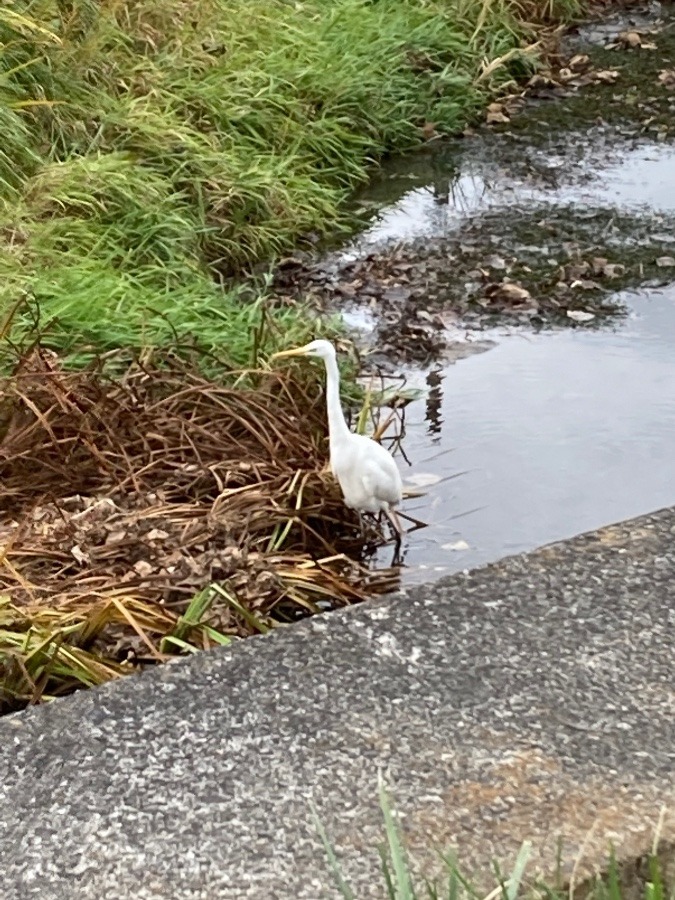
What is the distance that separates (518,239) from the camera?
6203mm

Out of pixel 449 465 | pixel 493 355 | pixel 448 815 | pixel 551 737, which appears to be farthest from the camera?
pixel 493 355

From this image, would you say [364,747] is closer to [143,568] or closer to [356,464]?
[143,568]

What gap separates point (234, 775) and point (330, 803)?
0.19 meters

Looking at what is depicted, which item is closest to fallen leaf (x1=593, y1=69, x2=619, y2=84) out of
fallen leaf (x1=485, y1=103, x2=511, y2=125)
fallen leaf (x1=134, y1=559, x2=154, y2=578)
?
fallen leaf (x1=485, y1=103, x2=511, y2=125)

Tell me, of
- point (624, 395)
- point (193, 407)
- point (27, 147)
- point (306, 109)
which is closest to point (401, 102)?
point (306, 109)

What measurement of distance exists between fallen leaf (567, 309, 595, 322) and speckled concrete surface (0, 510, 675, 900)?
8.42ft

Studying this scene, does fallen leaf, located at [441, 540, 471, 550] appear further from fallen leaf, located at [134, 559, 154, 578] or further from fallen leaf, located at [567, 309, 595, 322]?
fallen leaf, located at [567, 309, 595, 322]

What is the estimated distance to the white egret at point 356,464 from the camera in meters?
3.80

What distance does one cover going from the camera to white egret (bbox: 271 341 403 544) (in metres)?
3.80

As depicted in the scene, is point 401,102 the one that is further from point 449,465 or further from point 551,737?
point 551,737

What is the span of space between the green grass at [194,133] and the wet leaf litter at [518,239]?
261mm

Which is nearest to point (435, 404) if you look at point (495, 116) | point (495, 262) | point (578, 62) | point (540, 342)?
point (540, 342)

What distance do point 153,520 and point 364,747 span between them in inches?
58.1

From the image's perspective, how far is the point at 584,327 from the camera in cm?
538
